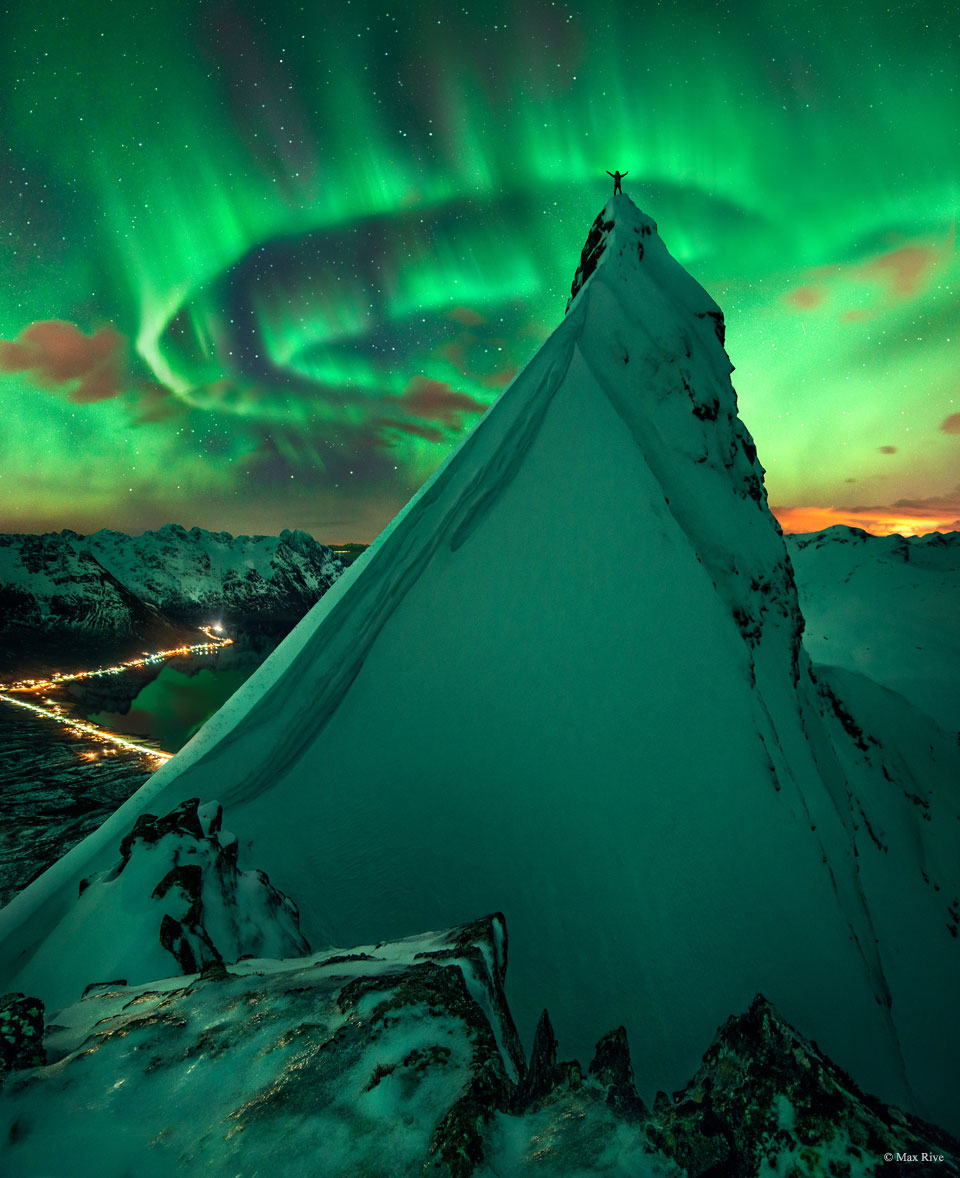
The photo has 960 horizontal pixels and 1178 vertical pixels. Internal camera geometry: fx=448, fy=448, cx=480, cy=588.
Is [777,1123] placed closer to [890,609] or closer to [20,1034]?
[20,1034]

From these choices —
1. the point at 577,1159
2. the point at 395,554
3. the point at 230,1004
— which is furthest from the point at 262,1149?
the point at 395,554

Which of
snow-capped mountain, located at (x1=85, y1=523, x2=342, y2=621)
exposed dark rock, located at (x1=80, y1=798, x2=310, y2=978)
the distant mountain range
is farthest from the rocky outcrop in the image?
snow-capped mountain, located at (x1=85, y1=523, x2=342, y2=621)

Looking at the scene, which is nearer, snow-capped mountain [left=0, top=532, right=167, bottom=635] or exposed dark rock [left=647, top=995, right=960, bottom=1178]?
exposed dark rock [left=647, top=995, right=960, bottom=1178]

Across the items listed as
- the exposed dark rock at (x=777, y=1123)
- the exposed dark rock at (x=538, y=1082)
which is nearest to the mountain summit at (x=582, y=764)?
the exposed dark rock at (x=538, y=1082)

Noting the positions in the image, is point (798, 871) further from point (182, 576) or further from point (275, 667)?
point (182, 576)

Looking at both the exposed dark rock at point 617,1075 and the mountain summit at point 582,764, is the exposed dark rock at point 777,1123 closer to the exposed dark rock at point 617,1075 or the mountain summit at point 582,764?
the exposed dark rock at point 617,1075

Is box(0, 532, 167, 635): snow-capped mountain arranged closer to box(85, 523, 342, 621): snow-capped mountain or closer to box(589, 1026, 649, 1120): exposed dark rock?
box(85, 523, 342, 621): snow-capped mountain
